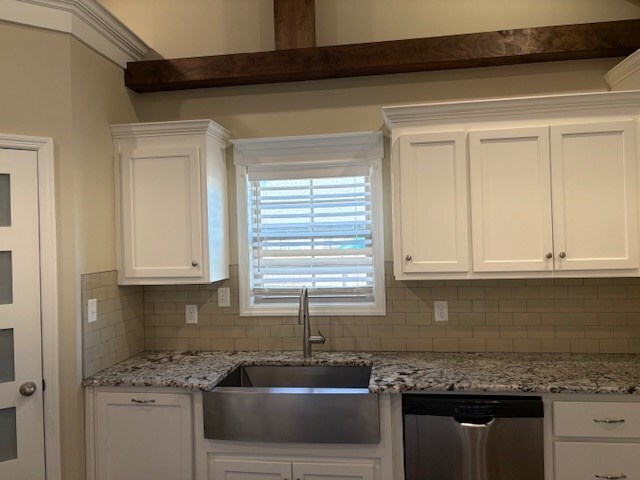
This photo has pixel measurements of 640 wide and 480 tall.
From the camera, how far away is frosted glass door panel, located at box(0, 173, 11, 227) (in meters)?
2.36

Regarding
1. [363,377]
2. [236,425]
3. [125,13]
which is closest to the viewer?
[236,425]

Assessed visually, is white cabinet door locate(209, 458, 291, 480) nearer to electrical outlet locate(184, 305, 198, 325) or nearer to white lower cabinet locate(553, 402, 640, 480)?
electrical outlet locate(184, 305, 198, 325)

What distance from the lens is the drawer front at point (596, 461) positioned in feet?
7.32

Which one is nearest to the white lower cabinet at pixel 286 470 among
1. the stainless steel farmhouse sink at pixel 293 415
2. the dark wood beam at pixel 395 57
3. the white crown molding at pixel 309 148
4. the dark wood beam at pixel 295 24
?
the stainless steel farmhouse sink at pixel 293 415

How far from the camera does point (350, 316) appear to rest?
121 inches

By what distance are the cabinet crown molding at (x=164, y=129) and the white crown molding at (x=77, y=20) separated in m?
0.41

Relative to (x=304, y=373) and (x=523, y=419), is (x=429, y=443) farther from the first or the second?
(x=304, y=373)

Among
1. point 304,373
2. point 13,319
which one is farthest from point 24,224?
point 304,373

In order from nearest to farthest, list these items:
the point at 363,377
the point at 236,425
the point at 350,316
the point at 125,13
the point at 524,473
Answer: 1. the point at 524,473
2. the point at 236,425
3. the point at 363,377
4. the point at 350,316
5. the point at 125,13

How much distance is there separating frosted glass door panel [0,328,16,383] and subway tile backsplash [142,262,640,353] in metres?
0.91

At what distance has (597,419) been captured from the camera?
2.24 meters

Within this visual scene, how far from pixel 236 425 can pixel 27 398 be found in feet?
3.20

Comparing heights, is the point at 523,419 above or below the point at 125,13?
below

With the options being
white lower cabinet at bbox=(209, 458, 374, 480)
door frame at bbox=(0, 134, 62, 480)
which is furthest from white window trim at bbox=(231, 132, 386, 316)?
door frame at bbox=(0, 134, 62, 480)
